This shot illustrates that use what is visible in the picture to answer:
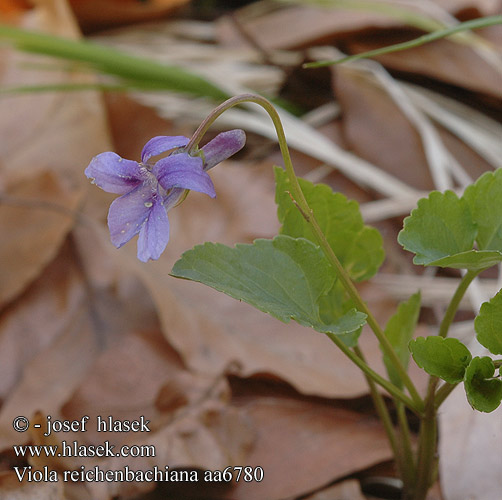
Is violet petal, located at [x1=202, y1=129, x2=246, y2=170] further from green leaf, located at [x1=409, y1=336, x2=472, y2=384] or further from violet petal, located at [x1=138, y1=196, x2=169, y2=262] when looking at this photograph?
green leaf, located at [x1=409, y1=336, x2=472, y2=384]

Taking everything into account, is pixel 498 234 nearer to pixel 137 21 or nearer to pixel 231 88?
pixel 231 88

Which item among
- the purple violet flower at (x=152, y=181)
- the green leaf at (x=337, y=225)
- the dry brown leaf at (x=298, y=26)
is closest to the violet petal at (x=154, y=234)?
the purple violet flower at (x=152, y=181)

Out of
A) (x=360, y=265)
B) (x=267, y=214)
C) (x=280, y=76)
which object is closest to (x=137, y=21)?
(x=280, y=76)

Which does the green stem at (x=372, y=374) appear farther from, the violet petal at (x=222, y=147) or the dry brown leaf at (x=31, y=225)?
the dry brown leaf at (x=31, y=225)

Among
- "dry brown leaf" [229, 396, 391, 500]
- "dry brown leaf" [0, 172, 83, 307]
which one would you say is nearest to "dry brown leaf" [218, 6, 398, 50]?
"dry brown leaf" [0, 172, 83, 307]

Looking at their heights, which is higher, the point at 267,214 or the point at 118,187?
the point at 118,187

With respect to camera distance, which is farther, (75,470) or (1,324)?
(1,324)

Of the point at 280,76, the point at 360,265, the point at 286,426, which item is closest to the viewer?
the point at 360,265
